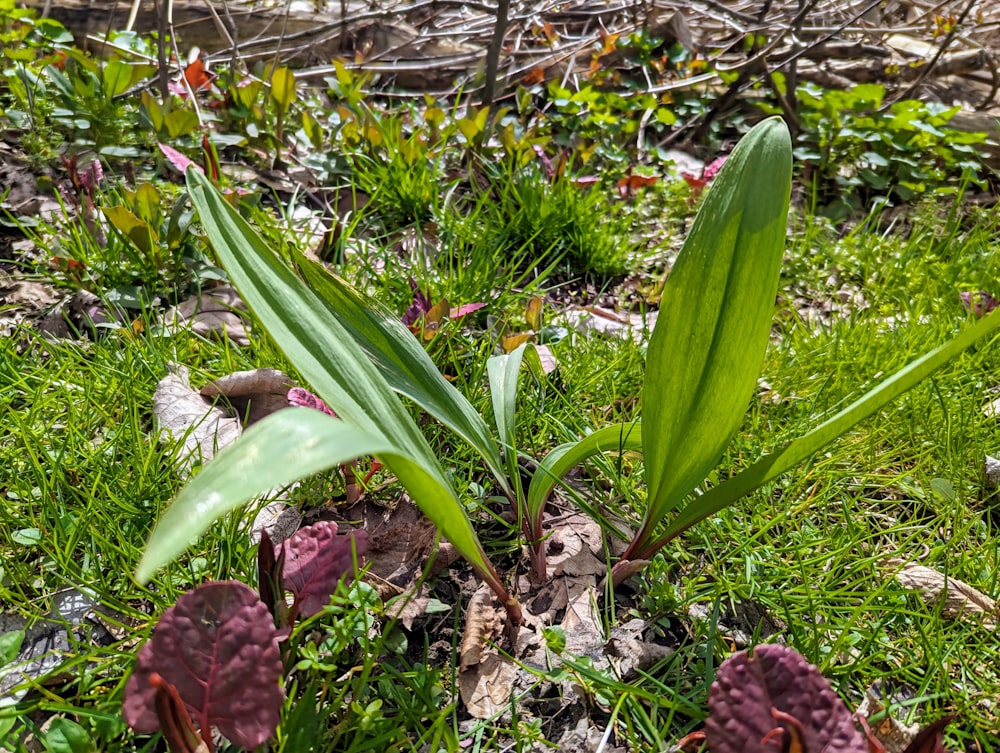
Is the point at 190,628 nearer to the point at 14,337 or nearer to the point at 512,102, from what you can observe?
the point at 14,337

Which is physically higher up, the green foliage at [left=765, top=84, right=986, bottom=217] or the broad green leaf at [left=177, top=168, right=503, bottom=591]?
the broad green leaf at [left=177, top=168, right=503, bottom=591]

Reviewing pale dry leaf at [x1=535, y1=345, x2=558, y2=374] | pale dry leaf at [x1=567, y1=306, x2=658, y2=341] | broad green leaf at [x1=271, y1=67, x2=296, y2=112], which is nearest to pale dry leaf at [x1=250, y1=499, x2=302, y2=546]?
pale dry leaf at [x1=535, y1=345, x2=558, y2=374]

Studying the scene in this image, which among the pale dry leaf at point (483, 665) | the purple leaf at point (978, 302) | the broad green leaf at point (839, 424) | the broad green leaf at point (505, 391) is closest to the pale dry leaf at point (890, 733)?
the broad green leaf at point (839, 424)

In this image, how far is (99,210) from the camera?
66.9 inches

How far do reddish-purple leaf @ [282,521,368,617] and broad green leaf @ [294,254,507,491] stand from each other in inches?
7.8

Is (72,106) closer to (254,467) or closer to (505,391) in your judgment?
(505,391)

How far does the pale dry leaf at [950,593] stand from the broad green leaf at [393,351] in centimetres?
67

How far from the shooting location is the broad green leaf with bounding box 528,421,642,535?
1019mm

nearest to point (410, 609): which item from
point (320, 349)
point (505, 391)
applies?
point (505, 391)

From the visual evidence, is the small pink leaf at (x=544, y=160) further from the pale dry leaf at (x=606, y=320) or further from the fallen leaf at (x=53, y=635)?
the fallen leaf at (x=53, y=635)

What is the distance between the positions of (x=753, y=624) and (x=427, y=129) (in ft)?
6.00

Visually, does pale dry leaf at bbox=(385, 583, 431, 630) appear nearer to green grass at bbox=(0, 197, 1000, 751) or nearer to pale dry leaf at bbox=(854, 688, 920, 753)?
green grass at bbox=(0, 197, 1000, 751)

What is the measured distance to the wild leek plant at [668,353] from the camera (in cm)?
78

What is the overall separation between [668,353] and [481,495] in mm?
439
